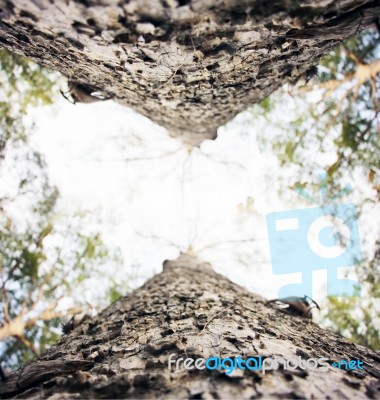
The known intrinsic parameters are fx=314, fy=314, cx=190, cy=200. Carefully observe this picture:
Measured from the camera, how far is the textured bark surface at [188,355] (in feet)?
4.06

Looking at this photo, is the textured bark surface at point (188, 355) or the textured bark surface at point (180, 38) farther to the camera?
the textured bark surface at point (180, 38)

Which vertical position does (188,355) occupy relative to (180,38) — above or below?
below

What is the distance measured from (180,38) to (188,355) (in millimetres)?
1652

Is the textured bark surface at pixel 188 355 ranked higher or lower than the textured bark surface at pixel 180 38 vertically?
lower

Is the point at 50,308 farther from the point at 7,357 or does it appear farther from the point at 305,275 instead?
the point at 305,275

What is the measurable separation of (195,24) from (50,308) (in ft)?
18.7

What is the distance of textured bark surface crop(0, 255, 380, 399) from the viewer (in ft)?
4.06

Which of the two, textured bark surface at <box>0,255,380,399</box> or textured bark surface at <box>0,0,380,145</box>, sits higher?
textured bark surface at <box>0,0,380,145</box>

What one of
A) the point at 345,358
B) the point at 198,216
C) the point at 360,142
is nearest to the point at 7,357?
the point at 198,216

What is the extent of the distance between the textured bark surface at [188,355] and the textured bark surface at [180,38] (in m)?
1.65

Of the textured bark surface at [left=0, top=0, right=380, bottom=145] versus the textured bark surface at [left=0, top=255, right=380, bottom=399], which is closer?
the textured bark surface at [left=0, top=255, right=380, bottom=399]

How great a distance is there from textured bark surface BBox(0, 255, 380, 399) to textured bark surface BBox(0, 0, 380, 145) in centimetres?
165

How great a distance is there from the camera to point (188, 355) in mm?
1511

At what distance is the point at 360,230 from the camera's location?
4492mm
